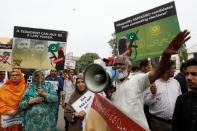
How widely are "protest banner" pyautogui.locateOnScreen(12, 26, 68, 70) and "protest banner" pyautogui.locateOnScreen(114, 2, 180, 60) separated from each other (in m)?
1.95

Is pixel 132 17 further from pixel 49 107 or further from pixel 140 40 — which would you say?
pixel 49 107

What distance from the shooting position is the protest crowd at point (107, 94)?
10.8ft

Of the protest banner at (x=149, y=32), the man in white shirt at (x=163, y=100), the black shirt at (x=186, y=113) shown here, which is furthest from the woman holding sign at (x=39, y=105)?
the black shirt at (x=186, y=113)

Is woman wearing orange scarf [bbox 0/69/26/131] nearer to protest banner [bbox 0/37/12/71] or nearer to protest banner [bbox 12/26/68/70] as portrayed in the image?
protest banner [bbox 12/26/68/70]

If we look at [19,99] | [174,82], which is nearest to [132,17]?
[174,82]

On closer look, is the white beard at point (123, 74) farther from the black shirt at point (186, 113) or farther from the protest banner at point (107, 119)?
the black shirt at point (186, 113)

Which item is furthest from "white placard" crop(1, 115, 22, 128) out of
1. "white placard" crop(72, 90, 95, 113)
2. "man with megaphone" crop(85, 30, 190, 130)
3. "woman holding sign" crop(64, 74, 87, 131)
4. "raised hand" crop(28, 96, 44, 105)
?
"man with megaphone" crop(85, 30, 190, 130)

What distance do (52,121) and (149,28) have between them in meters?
2.12

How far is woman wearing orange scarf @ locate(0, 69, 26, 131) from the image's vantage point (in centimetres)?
678

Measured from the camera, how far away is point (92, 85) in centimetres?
337

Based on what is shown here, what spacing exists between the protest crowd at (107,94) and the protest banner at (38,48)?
18 mm

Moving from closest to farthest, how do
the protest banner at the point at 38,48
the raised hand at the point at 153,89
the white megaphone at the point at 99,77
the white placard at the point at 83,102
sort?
the white megaphone at the point at 99,77
the raised hand at the point at 153,89
the white placard at the point at 83,102
the protest banner at the point at 38,48

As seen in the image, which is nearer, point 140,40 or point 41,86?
point 140,40

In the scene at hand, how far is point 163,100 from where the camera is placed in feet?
17.0
